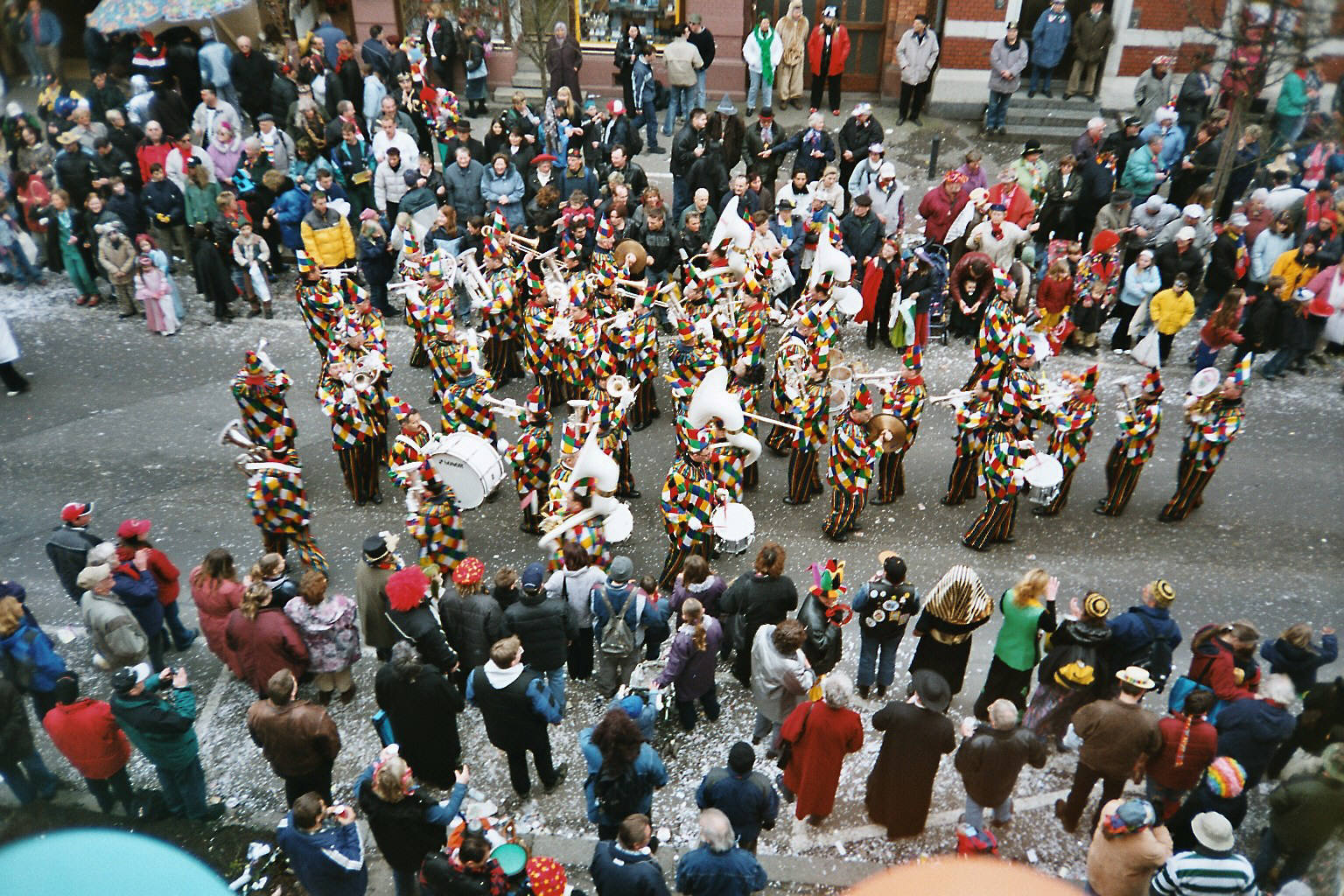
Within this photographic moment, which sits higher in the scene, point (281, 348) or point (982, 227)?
point (982, 227)

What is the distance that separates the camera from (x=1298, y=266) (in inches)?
455

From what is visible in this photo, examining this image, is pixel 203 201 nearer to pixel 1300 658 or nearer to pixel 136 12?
pixel 136 12

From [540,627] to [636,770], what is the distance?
1.45m

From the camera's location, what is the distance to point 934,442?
1084cm

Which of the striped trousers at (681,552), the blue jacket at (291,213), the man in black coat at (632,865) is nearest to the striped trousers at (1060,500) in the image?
the striped trousers at (681,552)

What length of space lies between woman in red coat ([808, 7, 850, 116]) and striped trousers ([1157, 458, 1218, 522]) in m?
10.9

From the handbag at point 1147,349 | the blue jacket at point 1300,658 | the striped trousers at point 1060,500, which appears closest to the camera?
the blue jacket at point 1300,658

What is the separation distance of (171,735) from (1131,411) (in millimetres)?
7756

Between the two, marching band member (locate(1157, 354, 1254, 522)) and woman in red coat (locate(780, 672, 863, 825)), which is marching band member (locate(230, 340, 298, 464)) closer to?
woman in red coat (locate(780, 672, 863, 825))

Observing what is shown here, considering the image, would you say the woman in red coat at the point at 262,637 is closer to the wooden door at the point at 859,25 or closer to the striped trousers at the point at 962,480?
the striped trousers at the point at 962,480

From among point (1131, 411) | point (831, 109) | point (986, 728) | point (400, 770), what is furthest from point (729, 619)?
point (831, 109)

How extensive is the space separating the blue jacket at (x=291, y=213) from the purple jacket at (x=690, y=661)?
8930mm

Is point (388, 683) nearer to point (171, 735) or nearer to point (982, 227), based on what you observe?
point (171, 735)

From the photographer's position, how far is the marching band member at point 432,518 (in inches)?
317
